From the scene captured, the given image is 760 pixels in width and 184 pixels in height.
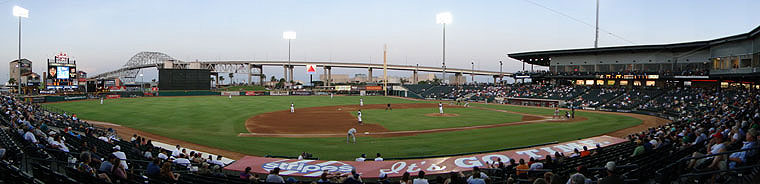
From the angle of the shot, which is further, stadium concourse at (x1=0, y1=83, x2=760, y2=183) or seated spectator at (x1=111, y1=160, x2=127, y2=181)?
seated spectator at (x1=111, y1=160, x2=127, y2=181)

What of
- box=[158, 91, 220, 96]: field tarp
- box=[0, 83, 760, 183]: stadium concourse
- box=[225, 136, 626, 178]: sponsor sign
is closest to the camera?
box=[0, 83, 760, 183]: stadium concourse

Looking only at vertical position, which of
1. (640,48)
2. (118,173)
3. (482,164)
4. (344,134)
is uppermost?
(640,48)

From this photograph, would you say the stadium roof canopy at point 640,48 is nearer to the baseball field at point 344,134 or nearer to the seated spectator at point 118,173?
the baseball field at point 344,134

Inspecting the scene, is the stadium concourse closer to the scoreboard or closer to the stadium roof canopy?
the stadium roof canopy

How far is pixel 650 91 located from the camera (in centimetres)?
4362

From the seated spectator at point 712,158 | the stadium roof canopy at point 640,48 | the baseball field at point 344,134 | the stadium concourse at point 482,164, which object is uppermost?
the stadium roof canopy at point 640,48

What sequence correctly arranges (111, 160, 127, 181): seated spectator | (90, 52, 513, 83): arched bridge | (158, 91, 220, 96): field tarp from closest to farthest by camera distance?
(111, 160, 127, 181): seated spectator
(158, 91, 220, 96): field tarp
(90, 52, 513, 83): arched bridge

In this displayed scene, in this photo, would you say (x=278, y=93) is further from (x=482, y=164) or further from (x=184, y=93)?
(x=482, y=164)

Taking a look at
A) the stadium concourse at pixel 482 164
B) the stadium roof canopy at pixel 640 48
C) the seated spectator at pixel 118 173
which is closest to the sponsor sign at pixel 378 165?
the stadium concourse at pixel 482 164

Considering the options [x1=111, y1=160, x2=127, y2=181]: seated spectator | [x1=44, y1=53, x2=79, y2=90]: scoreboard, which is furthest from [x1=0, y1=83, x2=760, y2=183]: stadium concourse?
[x1=44, y1=53, x2=79, y2=90]: scoreboard

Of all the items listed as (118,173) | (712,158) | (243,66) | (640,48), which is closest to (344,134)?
(118,173)

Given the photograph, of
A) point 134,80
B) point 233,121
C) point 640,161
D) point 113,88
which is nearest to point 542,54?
point 233,121

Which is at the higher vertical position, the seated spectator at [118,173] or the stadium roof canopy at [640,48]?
the stadium roof canopy at [640,48]

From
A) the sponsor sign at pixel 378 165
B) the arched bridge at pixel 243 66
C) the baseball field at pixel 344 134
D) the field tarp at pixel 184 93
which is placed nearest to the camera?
the sponsor sign at pixel 378 165
